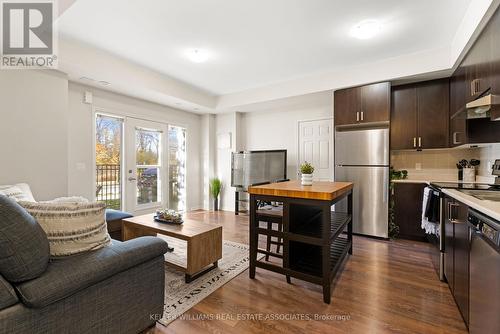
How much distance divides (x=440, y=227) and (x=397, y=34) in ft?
7.05

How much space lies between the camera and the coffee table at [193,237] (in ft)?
7.22

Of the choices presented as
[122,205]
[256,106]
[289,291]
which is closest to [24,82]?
[122,205]

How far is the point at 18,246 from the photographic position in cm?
107

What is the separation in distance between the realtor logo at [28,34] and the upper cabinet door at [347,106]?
3709mm

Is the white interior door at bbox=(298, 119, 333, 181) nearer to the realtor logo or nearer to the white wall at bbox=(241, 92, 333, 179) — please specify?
the white wall at bbox=(241, 92, 333, 179)

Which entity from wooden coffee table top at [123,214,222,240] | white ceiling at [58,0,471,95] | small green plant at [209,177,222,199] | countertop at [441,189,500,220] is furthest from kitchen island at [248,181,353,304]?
small green plant at [209,177,222,199]

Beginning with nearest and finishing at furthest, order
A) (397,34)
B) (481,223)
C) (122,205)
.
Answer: (481,223) < (397,34) < (122,205)

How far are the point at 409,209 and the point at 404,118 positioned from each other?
1352mm

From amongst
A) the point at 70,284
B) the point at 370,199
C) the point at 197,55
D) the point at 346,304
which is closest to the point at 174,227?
the point at 70,284

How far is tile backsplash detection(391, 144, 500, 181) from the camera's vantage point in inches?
134

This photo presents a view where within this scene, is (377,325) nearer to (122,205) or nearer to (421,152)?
(421,152)

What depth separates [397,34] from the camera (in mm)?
2703

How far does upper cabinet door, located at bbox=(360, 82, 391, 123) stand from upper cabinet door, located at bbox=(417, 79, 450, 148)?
47cm

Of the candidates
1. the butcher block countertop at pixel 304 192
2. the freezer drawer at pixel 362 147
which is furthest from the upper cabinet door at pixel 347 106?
the butcher block countertop at pixel 304 192
